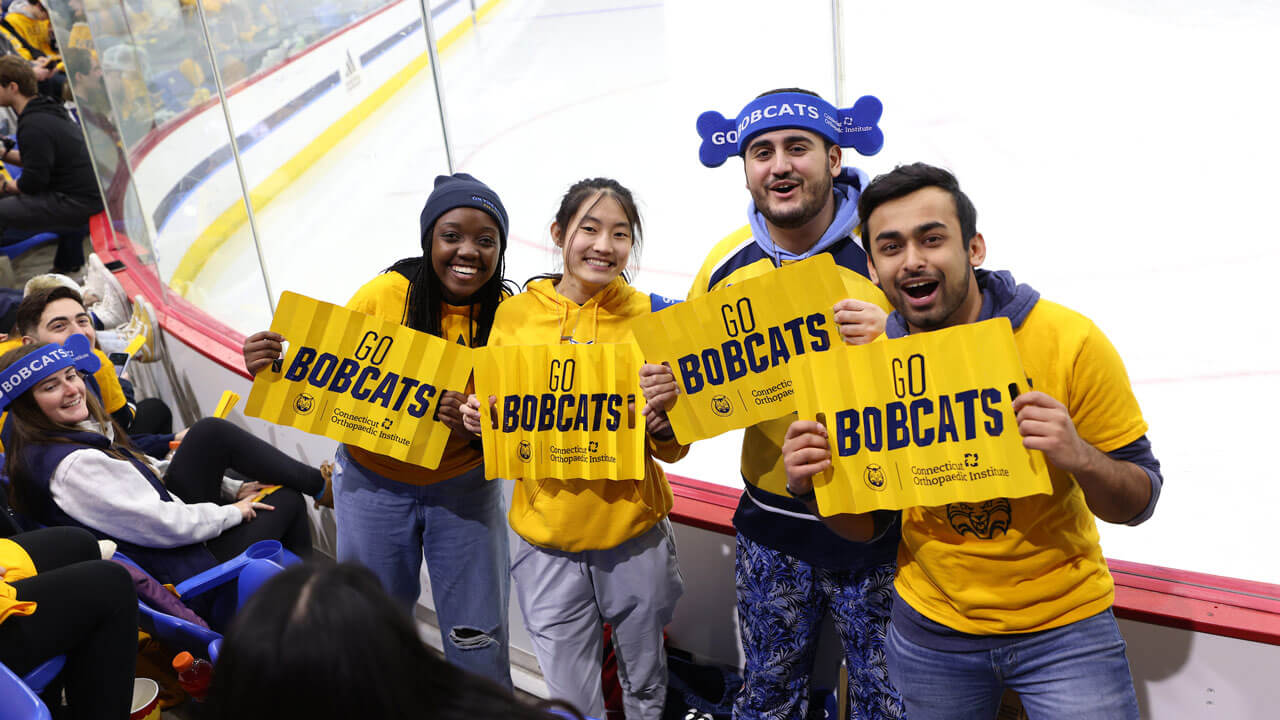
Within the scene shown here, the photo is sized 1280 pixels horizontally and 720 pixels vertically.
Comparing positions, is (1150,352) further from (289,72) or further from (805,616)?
(289,72)

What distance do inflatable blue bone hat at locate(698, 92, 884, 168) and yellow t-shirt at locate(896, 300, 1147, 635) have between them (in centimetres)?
63

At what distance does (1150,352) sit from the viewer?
3.40 metres

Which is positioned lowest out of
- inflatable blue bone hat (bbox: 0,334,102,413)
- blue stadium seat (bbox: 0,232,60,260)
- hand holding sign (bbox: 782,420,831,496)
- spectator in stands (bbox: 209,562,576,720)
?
Answer: spectator in stands (bbox: 209,562,576,720)

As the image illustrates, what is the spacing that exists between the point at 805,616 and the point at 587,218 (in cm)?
96

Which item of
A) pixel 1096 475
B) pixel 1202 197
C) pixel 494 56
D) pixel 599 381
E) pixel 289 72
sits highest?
pixel 494 56

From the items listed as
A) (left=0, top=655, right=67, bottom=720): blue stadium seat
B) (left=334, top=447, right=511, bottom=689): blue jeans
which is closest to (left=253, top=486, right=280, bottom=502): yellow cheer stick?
(left=334, top=447, right=511, bottom=689): blue jeans

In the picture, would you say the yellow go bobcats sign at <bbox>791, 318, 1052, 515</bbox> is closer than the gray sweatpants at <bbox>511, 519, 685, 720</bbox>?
Yes

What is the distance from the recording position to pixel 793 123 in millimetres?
1766

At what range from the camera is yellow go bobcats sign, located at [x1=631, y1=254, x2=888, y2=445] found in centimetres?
163

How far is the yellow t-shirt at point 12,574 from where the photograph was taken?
6.04 feet

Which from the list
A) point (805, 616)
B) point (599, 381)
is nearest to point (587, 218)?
point (599, 381)

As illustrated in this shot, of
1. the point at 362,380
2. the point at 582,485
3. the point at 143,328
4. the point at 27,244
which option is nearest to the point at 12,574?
the point at 362,380

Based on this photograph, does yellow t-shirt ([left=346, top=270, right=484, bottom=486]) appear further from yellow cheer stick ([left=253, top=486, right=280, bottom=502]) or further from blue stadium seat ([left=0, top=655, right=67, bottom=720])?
yellow cheer stick ([left=253, top=486, right=280, bottom=502])

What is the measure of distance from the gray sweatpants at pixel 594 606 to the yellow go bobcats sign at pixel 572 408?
7.6 inches
